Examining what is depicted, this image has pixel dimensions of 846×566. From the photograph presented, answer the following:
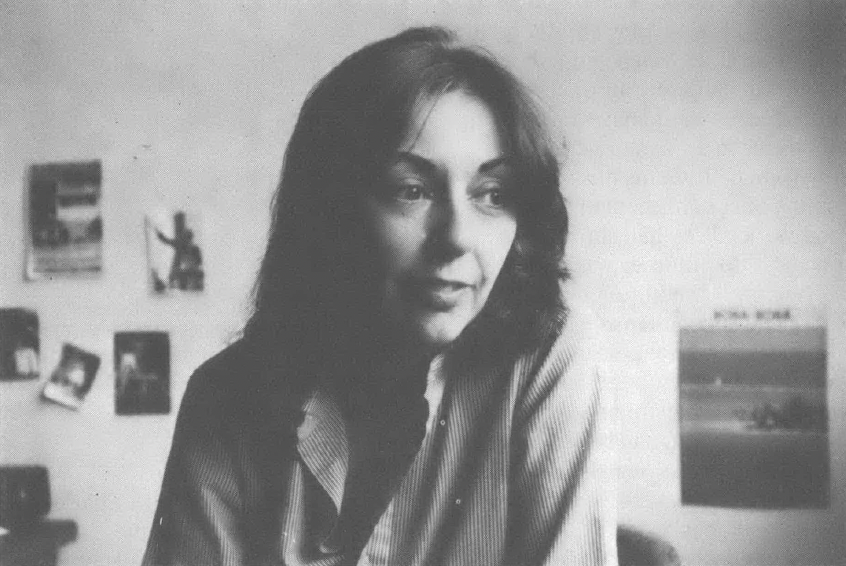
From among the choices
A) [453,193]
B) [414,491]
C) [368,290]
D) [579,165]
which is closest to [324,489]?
[414,491]

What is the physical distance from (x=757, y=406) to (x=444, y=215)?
0.43m

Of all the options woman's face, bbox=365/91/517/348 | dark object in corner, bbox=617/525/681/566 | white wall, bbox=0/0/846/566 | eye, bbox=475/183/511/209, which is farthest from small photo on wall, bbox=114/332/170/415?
dark object in corner, bbox=617/525/681/566

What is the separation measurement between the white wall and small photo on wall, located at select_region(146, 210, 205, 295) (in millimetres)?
18

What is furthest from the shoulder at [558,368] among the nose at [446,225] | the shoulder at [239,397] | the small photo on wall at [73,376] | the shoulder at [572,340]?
the small photo on wall at [73,376]

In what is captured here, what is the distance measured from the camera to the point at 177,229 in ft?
2.60

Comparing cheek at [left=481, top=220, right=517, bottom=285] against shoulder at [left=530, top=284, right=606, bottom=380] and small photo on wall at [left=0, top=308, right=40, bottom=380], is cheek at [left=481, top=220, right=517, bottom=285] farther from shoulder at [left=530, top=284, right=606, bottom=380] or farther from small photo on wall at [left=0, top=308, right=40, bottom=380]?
small photo on wall at [left=0, top=308, right=40, bottom=380]

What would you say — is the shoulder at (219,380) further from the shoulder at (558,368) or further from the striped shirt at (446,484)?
the shoulder at (558,368)

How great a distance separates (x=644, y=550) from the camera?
0.68 meters

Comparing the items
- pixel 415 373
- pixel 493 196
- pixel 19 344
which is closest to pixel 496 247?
pixel 493 196

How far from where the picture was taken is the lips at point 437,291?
2.04 feet

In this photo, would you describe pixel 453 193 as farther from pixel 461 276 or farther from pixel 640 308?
pixel 640 308

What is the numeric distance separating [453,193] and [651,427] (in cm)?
36

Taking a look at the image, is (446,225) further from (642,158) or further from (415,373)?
(642,158)

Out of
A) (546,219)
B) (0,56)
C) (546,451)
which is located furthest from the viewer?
(0,56)
